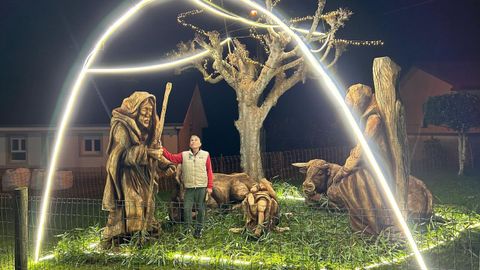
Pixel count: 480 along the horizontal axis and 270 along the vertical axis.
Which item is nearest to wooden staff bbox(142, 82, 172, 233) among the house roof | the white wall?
the white wall

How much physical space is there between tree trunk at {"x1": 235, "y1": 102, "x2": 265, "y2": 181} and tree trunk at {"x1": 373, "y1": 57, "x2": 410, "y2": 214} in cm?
577

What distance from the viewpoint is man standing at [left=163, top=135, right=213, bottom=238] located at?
848 cm

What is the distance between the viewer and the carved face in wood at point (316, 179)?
11.4 meters

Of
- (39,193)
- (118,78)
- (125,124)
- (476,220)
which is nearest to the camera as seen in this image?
(125,124)

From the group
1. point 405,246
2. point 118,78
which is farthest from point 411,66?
point 405,246

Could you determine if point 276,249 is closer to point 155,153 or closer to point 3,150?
point 155,153

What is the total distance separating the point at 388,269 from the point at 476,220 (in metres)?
3.34

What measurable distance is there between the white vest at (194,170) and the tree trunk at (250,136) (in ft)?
16.0

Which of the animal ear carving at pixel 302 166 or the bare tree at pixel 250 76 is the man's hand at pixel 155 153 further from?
the bare tree at pixel 250 76

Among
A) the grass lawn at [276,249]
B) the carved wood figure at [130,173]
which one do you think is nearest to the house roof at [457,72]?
the grass lawn at [276,249]

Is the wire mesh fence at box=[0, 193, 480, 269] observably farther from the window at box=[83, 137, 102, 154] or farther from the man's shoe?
the window at box=[83, 137, 102, 154]

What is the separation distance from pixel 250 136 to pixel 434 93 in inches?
621

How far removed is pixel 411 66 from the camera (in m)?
27.0

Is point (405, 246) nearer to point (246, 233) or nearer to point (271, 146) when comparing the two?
point (246, 233)
